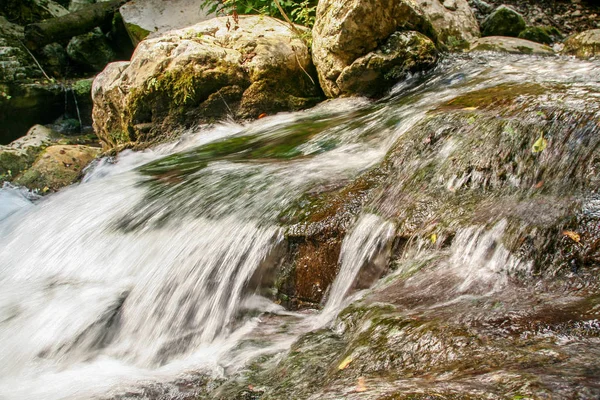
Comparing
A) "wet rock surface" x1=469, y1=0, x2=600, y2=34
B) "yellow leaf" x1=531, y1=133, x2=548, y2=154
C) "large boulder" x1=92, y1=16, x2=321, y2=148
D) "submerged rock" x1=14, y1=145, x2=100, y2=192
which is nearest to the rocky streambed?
"yellow leaf" x1=531, y1=133, x2=548, y2=154

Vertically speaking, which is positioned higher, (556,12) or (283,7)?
(283,7)

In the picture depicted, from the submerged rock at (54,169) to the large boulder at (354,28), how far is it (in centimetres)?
376

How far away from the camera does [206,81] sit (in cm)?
738

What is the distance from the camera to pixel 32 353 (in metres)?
3.79

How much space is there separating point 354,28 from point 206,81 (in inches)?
84.5

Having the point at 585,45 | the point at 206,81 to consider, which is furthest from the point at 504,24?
the point at 206,81

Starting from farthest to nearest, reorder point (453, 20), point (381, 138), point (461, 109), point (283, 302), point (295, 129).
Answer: point (453, 20) → point (295, 129) → point (381, 138) → point (461, 109) → point (283, 302)

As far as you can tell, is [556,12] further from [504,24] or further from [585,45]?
[585,45]

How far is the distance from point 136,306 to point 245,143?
3.15 m

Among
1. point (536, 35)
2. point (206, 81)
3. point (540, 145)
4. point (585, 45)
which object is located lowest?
point (540, 145)

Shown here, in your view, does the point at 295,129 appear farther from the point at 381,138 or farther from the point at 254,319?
the point at 254,319

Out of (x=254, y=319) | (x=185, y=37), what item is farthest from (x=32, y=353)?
(x=185, y=37)

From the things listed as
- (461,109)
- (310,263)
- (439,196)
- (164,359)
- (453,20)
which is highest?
(453,20)

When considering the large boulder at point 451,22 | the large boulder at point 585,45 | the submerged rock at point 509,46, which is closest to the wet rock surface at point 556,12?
the large boulder at point 451,22
